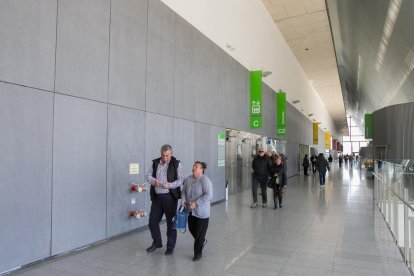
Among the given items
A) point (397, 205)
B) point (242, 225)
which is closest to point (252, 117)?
point (242, 225)

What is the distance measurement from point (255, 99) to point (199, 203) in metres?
8.37

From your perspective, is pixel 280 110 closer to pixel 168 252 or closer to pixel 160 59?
pixel 160 59

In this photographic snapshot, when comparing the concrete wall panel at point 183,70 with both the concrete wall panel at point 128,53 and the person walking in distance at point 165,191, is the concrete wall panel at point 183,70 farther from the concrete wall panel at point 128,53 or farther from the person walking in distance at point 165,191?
the person walking in distance at point 165,191

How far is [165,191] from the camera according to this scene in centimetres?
502

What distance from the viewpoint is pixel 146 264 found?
4.50 metres

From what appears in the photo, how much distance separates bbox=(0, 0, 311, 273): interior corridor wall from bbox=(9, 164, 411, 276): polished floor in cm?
57

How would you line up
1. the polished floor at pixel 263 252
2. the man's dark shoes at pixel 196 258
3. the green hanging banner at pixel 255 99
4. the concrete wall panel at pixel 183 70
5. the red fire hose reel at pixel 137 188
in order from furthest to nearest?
1. the green hanging banner at pixel 255 99
2. the concrete wall panel at pixel 183 70
3. the red fire hose reel at pixel 137 188
4. the man's dark shoes at pixel 196 258
5. the polished floor at pixel 263 252

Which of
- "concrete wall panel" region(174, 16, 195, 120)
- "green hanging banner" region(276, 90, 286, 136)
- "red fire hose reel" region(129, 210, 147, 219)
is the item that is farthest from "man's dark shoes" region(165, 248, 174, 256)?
"green hanging banner" region(276, 90, 286, 136)

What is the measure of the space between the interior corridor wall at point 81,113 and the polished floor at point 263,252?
1.86 ft

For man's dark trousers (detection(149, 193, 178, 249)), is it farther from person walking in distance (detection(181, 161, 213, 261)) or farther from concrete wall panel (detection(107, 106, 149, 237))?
concrete wall panel (detection(107, 106, 149, 237))

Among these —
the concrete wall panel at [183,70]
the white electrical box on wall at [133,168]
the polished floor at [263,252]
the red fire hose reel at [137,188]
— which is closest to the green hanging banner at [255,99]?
the concrete wall panel at [183,70]

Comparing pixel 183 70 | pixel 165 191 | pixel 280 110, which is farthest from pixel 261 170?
pixel 280 110

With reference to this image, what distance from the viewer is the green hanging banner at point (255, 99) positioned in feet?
41.0

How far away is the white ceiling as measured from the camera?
15.2 m
